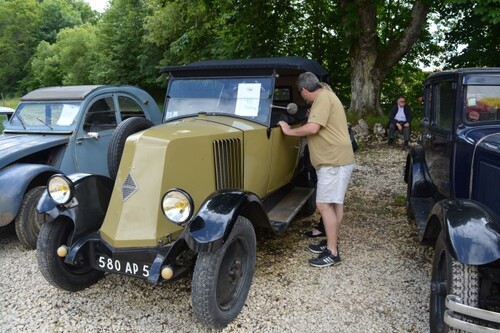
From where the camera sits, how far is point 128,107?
6.19 meters

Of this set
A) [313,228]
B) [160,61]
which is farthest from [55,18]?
[313,228]

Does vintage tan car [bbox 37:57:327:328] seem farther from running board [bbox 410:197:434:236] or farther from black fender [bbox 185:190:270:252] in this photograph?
running board [bbox 410:197:434:236]

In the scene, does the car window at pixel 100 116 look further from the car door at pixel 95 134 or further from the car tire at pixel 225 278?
the car tire at pixel 225 278

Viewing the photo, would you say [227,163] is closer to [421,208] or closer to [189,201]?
[189,201]

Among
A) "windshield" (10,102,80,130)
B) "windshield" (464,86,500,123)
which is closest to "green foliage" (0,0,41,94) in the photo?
"windshield" (10,102,80,130)

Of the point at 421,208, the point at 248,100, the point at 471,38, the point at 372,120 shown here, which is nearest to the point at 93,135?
the point at 248,100

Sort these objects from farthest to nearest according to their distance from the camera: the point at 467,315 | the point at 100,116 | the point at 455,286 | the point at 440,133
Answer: the point at 100,116
the point at 440,133
the point at 455,286
the point at 467,315

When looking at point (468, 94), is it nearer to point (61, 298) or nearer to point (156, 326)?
point (156, 326)

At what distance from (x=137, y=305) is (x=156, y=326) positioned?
13.9 inches

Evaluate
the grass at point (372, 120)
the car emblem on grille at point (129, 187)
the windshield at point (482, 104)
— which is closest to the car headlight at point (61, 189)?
the car emblem on grille at point (129, 187)

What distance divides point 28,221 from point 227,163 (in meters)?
2.54

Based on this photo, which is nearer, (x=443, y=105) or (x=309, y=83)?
(x=309, y=83)

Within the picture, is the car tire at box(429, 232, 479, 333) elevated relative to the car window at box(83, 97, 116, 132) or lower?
lower

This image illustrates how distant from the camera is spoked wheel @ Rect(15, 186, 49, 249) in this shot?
14.4 ft
